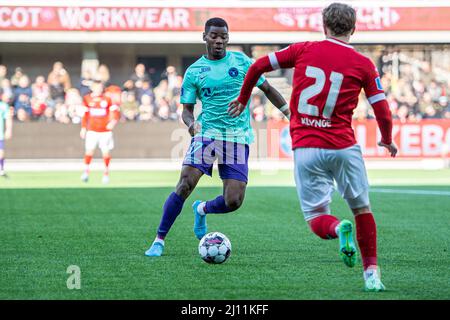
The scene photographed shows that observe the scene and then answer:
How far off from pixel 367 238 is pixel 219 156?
8.77 feet

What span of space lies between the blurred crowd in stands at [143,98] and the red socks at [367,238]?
73.7 ft

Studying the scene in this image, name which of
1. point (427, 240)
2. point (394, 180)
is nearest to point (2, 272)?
point (427, 240)

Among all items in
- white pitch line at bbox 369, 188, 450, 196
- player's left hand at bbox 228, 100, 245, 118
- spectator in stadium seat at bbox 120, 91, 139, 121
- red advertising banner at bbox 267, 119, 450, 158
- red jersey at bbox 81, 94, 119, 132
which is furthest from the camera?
spectator in stadium seat at bbox 120, 91, 139, 121

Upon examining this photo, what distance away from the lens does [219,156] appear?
31.3 ft

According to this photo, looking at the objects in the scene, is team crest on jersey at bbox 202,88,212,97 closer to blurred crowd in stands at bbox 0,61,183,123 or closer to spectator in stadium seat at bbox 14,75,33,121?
blurred crowd in stands at bbox 0,61,183,123

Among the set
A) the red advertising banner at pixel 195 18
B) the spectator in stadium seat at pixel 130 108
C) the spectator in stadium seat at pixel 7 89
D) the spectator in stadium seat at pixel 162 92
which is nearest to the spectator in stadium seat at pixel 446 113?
the red advertising banner at pixel 195 18

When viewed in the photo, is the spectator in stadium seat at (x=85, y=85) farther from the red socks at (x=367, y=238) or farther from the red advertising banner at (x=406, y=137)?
the red socks at (x=367, y=238)

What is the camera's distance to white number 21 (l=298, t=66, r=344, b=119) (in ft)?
23.1

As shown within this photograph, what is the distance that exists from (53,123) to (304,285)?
23282 mm

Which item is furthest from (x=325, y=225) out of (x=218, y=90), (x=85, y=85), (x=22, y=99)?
(x=22, y=99)

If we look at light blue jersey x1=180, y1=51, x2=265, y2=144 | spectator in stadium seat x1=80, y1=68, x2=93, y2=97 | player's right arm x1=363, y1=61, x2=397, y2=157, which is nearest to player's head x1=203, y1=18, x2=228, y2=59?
light blue jersey x1=180, y1=51, x2=265, y2=144

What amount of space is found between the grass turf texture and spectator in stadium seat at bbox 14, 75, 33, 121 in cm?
1162

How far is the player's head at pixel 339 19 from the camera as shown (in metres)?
6.95

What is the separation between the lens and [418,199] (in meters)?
17.0
